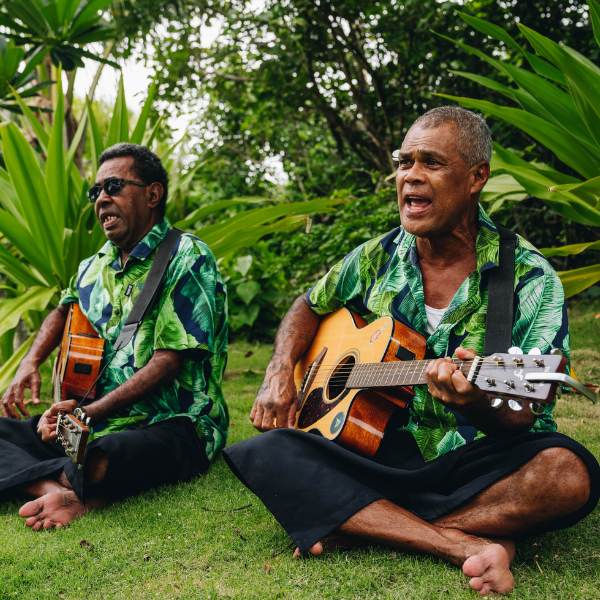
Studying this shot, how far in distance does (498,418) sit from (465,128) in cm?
106

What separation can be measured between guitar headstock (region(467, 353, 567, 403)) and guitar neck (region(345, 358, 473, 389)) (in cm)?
10

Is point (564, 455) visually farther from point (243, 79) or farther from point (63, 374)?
point (243, 79)

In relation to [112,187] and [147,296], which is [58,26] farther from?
[147,296]

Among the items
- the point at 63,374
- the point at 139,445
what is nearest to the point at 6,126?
the point at 63,374

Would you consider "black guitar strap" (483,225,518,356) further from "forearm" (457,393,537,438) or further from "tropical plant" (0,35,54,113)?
"tropical plant" (0,35,54,113)

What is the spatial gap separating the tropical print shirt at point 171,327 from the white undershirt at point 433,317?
3.54 feet

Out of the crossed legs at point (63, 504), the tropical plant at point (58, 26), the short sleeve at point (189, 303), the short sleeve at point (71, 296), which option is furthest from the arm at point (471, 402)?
the tropical plant at point (58, 26)

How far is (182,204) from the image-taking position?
6992 mm

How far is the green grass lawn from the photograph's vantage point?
1887 millimetres

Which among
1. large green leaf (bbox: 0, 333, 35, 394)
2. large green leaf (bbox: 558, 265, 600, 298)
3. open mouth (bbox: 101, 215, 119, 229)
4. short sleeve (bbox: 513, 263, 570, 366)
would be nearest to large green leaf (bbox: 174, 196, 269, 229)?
open mouth (bbox: 101, 215, 119, 229)

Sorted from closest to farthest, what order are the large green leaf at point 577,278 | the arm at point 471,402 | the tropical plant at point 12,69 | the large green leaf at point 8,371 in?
the arm at point 471,402 < the large green leaf at point 577,278 < the large green leaf at point 8,371 < the tropical plant at point 12,69

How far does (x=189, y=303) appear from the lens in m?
2.98

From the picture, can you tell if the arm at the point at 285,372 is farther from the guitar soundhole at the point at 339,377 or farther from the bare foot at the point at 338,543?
the bare foot at the point at 338,543

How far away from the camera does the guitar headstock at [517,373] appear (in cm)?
163
